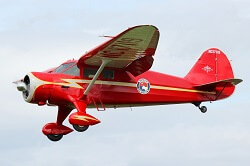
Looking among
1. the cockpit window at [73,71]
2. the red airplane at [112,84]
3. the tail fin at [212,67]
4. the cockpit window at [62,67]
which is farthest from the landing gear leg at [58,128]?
the tail fin at [212,67]

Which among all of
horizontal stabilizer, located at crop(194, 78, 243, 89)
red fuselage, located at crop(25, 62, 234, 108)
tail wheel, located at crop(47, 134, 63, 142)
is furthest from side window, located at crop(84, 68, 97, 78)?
horizontal stabilizer, located at crop(194, 78, 243, 89)

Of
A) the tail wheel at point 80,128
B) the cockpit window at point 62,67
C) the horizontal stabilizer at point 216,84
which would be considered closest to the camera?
the tail wheel at point 80,128

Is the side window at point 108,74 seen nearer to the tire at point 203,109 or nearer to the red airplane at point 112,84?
the red airplane at point 112,84

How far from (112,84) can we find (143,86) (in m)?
1.24

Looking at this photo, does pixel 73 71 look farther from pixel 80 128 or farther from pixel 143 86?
pixel 143 86

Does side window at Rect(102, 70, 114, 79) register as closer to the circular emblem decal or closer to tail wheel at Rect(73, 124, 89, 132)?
the circular emblem decal

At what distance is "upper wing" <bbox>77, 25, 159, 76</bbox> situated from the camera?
20297 millimetres

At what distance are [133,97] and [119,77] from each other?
86cm

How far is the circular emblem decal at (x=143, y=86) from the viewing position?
23.7 metres

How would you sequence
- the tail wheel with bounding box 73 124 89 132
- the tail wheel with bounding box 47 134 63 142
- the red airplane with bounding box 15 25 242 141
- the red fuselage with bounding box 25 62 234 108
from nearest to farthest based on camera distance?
the red airplane with bounding box 15 25 242 141
the red fuselage with bounding box 25 62 234 108
the tail wheel with bounding box 73 124 89 132
the tail wheel with bounding box 47 134 63 142

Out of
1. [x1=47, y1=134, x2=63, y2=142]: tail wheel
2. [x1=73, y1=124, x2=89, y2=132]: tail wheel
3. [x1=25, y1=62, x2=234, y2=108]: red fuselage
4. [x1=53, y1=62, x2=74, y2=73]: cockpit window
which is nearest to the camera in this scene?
[x1=25, y1=62, x2=234, y2=108]: red fuselage

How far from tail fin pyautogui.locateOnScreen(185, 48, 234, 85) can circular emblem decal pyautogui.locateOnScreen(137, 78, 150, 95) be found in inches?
111

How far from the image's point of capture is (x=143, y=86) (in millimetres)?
23766

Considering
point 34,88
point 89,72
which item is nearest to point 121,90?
point 89,72
